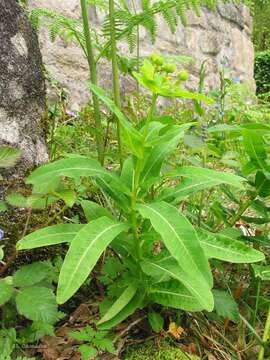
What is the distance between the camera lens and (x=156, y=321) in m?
1.39

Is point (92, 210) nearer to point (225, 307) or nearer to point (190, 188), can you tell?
point (190, 188)

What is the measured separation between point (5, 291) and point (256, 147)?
99 cm

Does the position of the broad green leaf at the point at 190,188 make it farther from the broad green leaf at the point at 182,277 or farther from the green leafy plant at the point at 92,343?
the green leafy plant at the point at 92,343

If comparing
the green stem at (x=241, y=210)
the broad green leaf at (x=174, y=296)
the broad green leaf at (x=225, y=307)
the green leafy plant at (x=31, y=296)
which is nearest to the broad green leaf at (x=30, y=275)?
the green leafy plant at (x=31, y=296)

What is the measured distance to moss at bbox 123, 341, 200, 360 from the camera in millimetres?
1356

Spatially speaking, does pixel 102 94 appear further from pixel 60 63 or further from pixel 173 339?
pixel 60 63

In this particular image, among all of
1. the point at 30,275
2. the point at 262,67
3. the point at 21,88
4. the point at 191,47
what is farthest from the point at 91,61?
the point at 262,67

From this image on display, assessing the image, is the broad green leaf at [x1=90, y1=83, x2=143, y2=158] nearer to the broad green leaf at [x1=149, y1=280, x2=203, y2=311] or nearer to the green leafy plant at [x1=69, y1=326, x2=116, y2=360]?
the broad green leaf at [x1=149, y1=280, x2=203, y2=311]

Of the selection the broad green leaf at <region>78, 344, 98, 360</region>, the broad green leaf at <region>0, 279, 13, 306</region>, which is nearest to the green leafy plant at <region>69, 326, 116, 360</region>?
the broad green leaf at <region>78, 344, 98, 360</region>

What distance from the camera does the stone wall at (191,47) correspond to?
15.6 feet

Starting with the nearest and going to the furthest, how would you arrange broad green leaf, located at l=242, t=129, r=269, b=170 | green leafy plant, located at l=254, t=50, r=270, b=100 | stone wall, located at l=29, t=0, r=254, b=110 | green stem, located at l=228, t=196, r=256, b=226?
broad green leaf, located at l=242, t=129, r=269, b=170 < green stem, located at l=228, t=196, r=256, b=226 < stone wall, located at l=29, t=0, r=254, b=110 < green leafy plant, located at l=254, t=50, r=270, b=100

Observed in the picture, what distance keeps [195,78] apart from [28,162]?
18.7ft

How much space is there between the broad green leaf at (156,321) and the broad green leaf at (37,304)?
33cm

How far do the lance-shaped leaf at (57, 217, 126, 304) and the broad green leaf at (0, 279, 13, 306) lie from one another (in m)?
0.22
